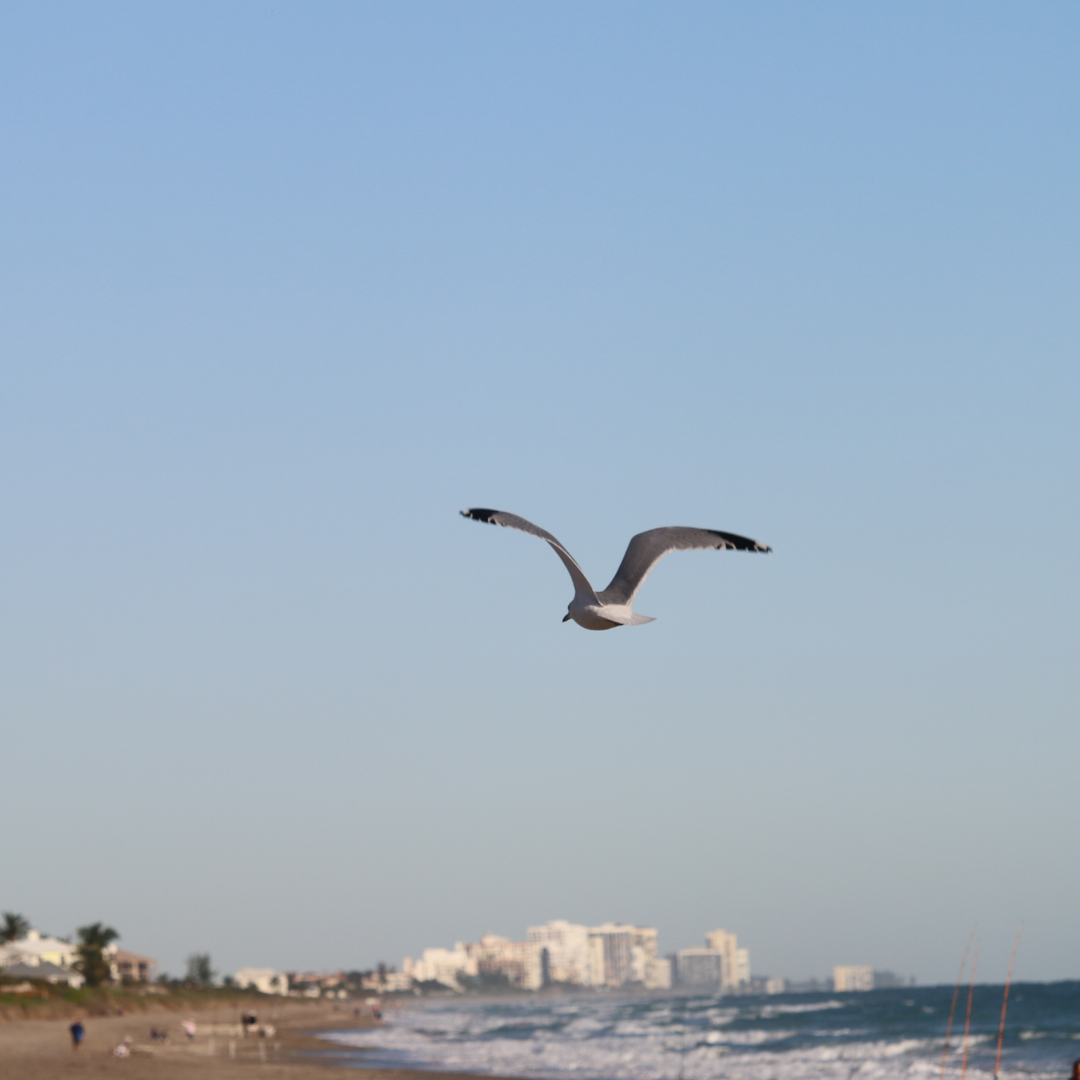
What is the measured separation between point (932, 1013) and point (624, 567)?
95.6 metres

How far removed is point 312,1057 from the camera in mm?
53656

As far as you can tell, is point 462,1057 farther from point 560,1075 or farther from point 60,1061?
point 60,1061

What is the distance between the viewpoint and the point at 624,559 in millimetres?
12484

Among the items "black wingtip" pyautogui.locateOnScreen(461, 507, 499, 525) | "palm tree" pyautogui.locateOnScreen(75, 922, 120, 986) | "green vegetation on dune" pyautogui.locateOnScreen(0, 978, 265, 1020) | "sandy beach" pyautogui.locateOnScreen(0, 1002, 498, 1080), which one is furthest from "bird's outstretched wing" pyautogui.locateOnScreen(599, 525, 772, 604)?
"palm tree" pyautogui.locateOnScreen(75, 922, 120, 986)

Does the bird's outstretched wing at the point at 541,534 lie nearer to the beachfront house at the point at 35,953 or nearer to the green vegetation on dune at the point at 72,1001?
the green vegetation on dune at the point at 72,1001

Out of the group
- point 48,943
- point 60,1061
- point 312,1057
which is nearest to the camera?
point 60,1061

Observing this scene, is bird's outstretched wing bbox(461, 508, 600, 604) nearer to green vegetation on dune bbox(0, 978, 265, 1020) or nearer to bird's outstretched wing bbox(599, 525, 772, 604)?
bird's outstretched wing bbox(599, 525, 772, 604)

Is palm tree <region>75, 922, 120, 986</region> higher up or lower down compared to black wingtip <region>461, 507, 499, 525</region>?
lower down

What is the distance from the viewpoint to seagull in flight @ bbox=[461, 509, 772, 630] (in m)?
11.7

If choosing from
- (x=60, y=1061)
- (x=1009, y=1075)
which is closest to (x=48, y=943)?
(x=60, y=1061)

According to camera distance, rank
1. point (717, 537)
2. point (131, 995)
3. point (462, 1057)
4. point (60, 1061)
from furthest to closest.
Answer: point (131, 995), point (462, 1057), point (60, 1061), point (717, 537)

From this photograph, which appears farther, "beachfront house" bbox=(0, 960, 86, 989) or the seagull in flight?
"beachfront house" bbox=(0, 960, 86, 989)

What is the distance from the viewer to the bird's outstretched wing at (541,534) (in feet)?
39.7

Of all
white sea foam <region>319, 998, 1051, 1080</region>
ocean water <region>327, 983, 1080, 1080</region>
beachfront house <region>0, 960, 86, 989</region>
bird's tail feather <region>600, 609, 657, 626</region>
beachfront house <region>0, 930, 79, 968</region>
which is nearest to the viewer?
bird's tail feather <region>600, 609, 657, 626</region>
